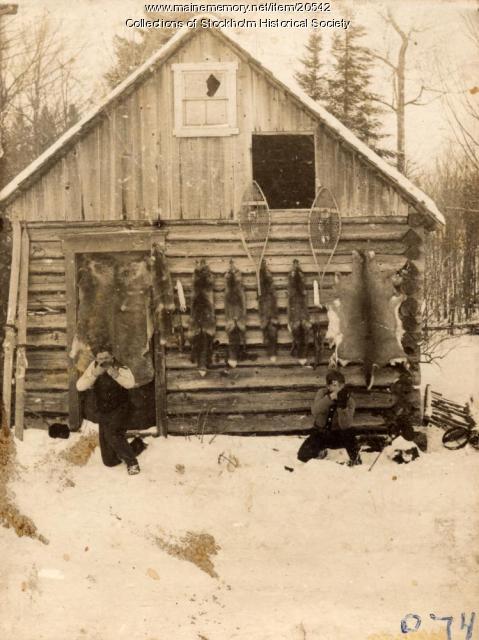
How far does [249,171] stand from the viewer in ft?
25.4

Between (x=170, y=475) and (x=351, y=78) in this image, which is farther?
(x=351, y=78)

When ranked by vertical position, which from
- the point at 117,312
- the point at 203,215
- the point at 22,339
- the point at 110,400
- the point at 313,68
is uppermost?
the point at 313,68

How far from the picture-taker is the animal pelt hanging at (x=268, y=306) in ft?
26.0

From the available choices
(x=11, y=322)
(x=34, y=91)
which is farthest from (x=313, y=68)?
(x=11, y=322)

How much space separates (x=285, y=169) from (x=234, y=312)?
1953 mm

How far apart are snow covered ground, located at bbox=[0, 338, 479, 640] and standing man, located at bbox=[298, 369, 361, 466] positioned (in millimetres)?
234

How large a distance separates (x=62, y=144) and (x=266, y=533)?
5.18 metres

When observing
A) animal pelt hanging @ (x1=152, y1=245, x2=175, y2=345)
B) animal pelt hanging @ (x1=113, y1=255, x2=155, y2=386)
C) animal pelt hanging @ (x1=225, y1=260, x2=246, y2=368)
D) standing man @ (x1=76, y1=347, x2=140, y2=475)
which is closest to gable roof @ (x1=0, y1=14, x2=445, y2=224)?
animal pelt hanging @ (x1=113, y1=255, x2=155, y2=386)

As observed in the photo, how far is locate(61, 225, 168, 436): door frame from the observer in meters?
7.84

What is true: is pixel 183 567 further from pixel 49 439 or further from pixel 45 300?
pixel 45 300

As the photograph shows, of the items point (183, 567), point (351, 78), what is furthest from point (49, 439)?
point (351, 78)

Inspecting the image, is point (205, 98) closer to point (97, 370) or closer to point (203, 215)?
point (203, 215)

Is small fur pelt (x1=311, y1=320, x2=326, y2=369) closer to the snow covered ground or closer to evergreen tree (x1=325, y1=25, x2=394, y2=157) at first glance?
the snow covered ground

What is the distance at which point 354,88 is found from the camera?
8383 mm
